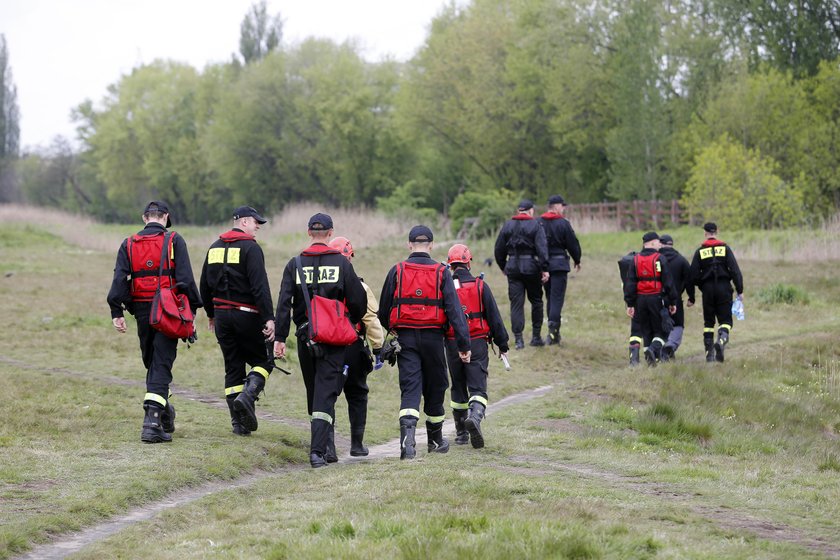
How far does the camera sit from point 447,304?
10906 millimetres

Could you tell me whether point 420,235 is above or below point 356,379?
above

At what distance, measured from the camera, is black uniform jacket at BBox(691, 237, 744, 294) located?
1842 cm

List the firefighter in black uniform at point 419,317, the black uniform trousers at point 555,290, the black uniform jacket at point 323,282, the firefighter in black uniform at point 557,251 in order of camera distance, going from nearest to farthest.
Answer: the black uniform jacket at point 323,282 < the firefighter in black uniform at point 419,317 < the firefighter in black uniform at point 557,251 < the black uniform trousers at point 555,290

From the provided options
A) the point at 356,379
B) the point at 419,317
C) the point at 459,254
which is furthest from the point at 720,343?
the point at 356,379

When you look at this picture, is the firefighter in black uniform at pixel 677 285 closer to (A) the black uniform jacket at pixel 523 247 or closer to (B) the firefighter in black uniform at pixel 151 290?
(A) the black uniform jacket at pixel 523 247

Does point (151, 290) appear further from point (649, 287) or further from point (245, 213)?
point (649, 287)

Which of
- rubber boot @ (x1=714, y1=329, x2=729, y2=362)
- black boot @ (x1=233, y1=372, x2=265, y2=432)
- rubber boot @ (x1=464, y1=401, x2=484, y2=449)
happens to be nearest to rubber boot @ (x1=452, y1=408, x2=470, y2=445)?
rubber boot @ (x1=464, y1=401, x2=484, y2=449)

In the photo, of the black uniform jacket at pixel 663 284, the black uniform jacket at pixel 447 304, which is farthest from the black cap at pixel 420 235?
the black uniform jacket at pixel 663 284

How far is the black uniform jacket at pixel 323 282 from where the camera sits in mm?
10578

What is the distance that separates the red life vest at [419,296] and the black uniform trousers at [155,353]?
2.31 m

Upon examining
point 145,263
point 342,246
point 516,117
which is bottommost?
point 145,263

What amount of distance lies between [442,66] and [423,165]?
42.2ft

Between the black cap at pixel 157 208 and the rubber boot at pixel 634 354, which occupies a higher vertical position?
the black cap at pixel 157 208

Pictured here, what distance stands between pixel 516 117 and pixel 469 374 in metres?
54.1
